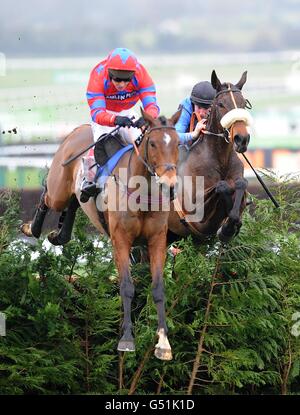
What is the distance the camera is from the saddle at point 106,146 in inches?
351

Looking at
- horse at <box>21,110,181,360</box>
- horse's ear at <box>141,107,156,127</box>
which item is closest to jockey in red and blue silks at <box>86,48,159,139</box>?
horse at <box>21,110,181,360</box>

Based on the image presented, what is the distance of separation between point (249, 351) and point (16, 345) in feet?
6.20

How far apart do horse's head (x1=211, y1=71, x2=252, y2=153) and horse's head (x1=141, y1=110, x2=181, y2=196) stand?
3.60 feet

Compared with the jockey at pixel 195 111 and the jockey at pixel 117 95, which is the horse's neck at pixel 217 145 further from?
the jockey at pixel 117 95

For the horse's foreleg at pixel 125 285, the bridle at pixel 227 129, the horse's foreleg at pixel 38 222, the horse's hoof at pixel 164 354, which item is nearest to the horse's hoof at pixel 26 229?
the horse's foreleg at pixel 38 222

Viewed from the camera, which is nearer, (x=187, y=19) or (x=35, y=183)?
(x=35, y=183)

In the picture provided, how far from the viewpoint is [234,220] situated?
9.20 meters

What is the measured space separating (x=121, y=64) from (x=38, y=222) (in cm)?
247

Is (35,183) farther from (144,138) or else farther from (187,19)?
(187,19)

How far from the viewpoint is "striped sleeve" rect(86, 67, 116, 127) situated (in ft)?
28.2

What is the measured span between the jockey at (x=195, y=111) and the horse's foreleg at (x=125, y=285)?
182 centimetres

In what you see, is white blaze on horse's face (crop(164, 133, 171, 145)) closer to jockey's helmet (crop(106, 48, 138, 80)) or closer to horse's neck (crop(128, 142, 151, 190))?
horse's neck (crop(128, 142, 151, 190))
